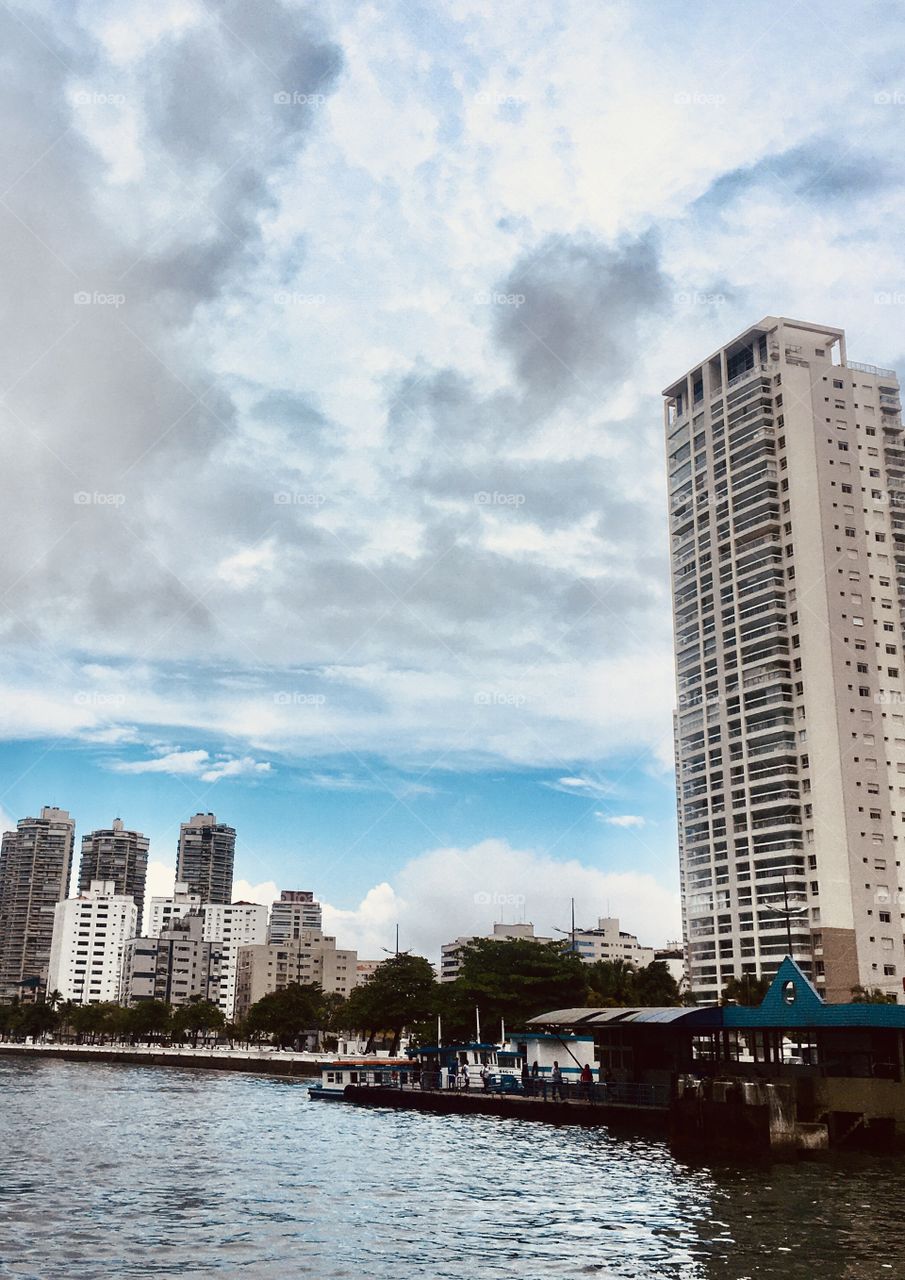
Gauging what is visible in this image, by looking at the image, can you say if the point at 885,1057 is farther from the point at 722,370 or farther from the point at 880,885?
the point at 722,370

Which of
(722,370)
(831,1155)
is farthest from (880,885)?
(831,1155)

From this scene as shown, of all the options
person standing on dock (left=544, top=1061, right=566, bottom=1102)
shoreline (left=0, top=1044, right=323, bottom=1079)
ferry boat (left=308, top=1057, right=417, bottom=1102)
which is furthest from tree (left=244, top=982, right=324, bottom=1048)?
person standing on dock (left=544, top=1061, right=566, bottom=1102)

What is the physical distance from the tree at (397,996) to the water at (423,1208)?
8843cm

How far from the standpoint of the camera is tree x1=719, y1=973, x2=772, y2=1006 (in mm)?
139625

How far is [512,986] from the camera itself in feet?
423

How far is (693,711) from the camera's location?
170 m

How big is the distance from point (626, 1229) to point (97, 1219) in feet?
53.4

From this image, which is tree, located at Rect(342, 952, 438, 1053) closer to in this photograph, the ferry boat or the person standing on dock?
the ferry boat

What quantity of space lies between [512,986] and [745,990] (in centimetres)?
3107

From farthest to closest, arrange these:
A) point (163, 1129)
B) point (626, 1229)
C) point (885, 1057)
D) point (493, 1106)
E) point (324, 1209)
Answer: point (493, 1106) < point (163, 1129) < point (885, 1057) < point (324, 1209) < point (626, 1229)

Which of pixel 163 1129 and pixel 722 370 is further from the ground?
pixel 722 370

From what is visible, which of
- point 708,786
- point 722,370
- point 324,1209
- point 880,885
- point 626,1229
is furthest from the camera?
point 722,370

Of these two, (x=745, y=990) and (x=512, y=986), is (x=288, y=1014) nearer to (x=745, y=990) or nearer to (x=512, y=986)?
(x=512, y=986)

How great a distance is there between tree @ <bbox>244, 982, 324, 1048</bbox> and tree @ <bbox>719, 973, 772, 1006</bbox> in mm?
75712
